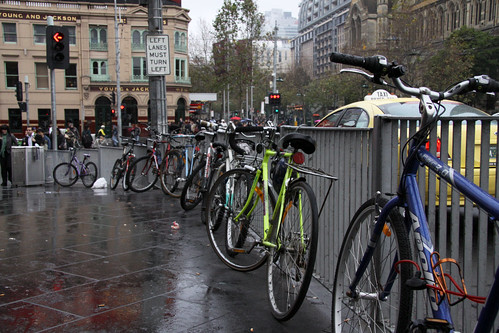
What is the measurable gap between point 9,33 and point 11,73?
3.61 meters

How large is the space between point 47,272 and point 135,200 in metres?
5.07

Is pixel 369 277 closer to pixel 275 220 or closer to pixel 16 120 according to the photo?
pixel 275 220

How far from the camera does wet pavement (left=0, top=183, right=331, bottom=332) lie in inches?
149

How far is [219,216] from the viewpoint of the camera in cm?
541

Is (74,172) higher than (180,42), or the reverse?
(180,42)

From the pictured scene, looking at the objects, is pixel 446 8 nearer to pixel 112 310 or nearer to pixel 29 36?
pixel 29 36

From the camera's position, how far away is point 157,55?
37.9 ft

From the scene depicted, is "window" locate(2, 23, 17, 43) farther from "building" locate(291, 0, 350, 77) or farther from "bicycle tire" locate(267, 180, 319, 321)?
"building" locate(291, 0, 350, 77)

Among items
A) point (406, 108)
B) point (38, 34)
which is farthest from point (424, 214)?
point (38, 34)

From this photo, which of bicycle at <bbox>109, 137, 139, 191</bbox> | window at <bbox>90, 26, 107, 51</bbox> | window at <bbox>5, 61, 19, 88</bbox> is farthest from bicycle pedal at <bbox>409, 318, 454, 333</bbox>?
window at <bbox>90, 26, 107, 51</bbox>

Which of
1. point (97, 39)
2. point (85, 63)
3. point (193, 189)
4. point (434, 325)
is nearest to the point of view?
point (434, 325)

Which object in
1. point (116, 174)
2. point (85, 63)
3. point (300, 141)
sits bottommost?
point (116, 174)

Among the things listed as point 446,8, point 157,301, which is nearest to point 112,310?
point 157,301

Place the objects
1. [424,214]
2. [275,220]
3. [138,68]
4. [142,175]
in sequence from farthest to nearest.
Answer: [138,68], [142,175], [275,220], [424,214]
